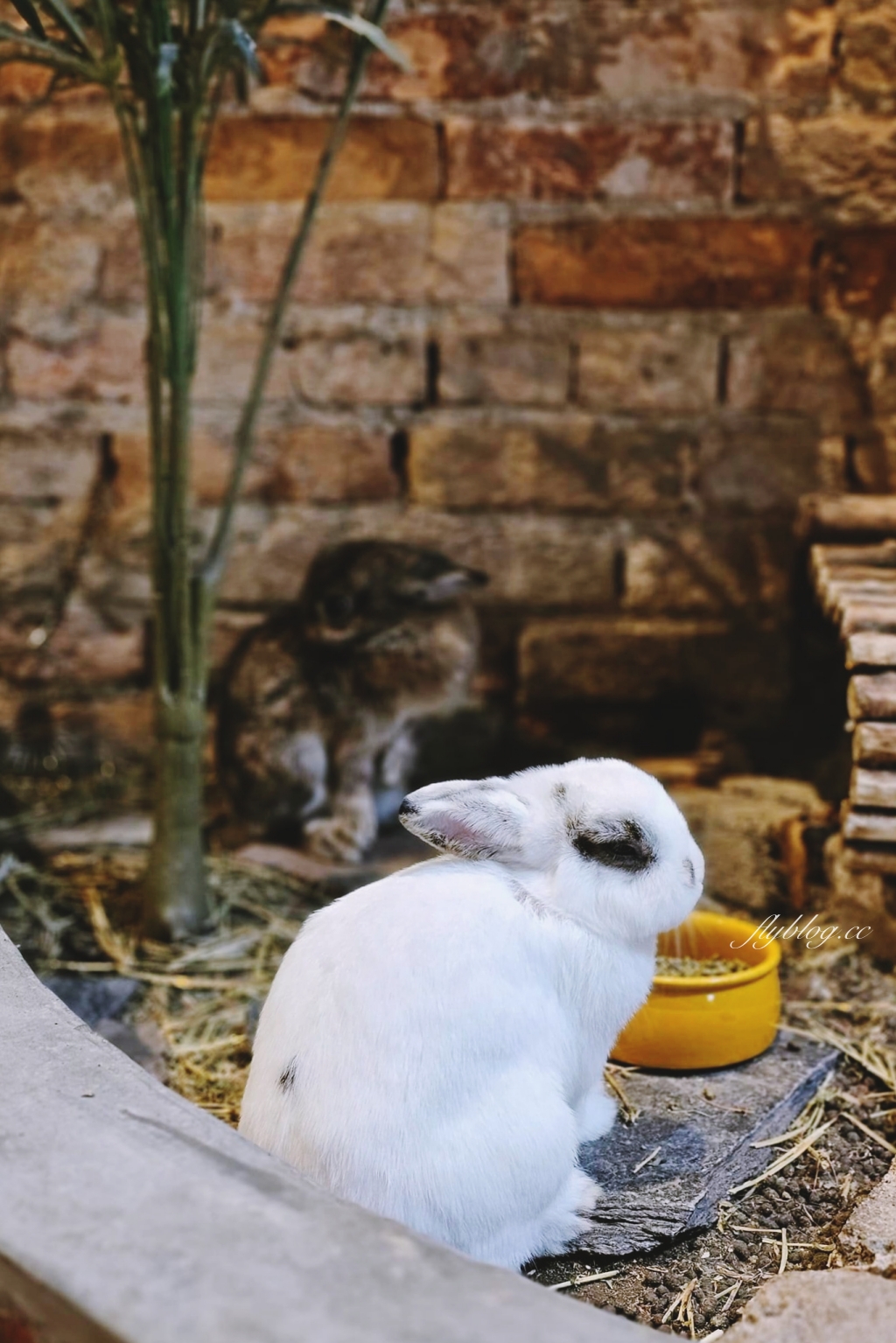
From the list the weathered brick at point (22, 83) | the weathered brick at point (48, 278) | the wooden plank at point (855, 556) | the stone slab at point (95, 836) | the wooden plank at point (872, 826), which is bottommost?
the stone slab at point (95, 836)

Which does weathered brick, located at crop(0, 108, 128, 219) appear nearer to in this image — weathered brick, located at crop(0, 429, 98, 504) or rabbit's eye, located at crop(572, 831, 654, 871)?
weathered brick, located at crop(0, 429, 98, 504)

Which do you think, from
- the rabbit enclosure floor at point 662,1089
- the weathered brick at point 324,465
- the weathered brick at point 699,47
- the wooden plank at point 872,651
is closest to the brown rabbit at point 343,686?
the rabbit enclosure floor at point 662,1089

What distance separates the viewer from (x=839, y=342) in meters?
3.28

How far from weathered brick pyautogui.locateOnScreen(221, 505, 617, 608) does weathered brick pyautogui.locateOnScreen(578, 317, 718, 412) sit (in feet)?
1.14

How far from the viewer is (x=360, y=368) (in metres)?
3.37

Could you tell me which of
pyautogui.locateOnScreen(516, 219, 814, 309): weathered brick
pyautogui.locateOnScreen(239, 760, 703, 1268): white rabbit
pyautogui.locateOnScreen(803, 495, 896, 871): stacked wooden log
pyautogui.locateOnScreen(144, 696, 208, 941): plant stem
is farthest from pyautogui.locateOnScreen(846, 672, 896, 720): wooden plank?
pyautogui.locateOnScreen(516, 219, 814, 309): weathered brick

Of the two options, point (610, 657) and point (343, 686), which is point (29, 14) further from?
point (610, 657)

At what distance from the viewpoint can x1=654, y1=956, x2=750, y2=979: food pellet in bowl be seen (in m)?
2.04

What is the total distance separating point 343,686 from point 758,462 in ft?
4.21

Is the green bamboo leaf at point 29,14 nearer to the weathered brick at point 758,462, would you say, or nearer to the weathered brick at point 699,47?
the weathered brick at point 699,47

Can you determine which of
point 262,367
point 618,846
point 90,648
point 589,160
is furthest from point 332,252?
point 618,846

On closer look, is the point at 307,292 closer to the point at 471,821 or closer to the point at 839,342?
the point at 839,342

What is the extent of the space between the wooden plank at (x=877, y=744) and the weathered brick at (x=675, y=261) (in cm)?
149

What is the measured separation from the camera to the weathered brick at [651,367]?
10.8 feet
